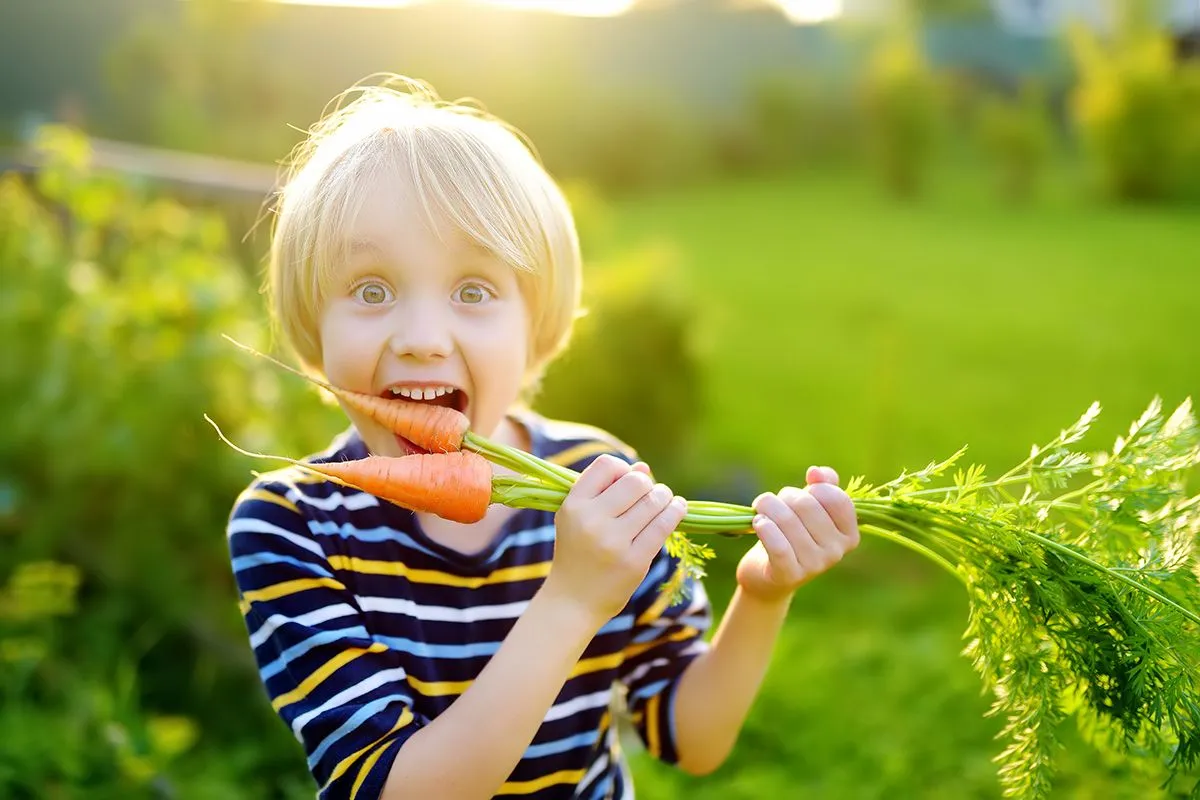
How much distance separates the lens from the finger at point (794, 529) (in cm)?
146

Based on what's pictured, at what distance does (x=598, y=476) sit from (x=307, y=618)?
0.44 meters

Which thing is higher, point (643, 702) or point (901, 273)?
point (901, 273)

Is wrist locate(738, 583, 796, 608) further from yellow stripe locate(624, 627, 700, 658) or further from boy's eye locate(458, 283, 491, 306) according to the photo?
boy's eye locate(458, 283, 491, 306)

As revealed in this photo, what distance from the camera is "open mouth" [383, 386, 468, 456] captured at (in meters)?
1.50

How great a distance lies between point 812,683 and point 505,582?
82.1 inches

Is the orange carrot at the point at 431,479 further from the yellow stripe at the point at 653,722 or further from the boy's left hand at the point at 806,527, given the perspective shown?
the yellow stripe at the point at 653,722

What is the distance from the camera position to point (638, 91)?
642 inches

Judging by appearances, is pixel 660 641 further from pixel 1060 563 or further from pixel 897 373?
pixel 897 373

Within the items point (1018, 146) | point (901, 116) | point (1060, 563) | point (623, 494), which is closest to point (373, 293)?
point (623, 494)

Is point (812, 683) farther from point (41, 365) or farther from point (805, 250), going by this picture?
point (805, 250)

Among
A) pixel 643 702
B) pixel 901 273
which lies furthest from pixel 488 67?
pixel 643 702

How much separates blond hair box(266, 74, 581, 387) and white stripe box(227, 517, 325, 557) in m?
0.30

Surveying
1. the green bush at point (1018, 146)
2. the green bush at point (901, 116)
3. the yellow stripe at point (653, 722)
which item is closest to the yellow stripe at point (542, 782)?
the yellow stripe at point (653, 722)

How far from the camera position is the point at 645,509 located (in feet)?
4.54
